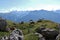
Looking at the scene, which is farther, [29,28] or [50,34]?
[29,28]

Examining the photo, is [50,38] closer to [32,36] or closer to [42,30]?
[42,30]

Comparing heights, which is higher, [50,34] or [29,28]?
[50,34]

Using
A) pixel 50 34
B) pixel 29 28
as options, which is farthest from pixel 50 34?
pixel 29 28

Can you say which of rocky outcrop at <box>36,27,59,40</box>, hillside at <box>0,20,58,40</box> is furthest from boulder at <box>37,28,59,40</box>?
hillside at <box>0,20,58,40</box>

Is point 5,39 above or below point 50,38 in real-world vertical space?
above

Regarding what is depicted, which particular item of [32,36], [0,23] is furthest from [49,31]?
[0,23]

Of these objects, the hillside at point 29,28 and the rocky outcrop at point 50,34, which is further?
the rocky outcrop at point 50,34

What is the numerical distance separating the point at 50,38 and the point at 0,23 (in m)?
11.7

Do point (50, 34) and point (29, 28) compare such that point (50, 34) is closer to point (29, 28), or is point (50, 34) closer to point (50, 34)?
point (50, 34)

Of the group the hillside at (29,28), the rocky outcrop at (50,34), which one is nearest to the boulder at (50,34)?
the rocky outcrop at (50,34)

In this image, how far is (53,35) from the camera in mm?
48969

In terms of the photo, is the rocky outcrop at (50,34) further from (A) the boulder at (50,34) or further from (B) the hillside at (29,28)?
(B) the hillside at (29,28)

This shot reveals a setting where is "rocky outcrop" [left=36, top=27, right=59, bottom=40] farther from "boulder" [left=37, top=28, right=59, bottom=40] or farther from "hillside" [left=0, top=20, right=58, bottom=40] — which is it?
"hillside" [left=0, top=20, right=58, bottom=40]

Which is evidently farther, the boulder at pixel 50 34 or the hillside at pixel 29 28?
the boulder at pixel 50 34
